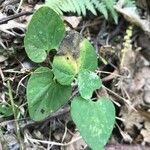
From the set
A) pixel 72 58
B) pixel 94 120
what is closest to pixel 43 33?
pixel 72 58

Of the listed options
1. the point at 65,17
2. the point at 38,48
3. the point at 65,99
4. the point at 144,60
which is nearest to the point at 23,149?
the point at 65,99

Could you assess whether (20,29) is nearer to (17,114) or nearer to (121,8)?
(17,114)

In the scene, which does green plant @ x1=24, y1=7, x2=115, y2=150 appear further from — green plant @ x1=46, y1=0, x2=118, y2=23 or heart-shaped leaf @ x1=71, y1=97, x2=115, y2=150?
green plant @ x1=46, y1=0, x2=118, y2=23

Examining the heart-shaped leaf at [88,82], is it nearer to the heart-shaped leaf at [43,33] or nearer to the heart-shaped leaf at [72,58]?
the heart-shaped leaf at [72,58]

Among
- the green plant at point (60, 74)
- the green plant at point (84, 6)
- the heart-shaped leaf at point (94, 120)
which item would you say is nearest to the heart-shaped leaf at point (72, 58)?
the green plant at point (60, 74)

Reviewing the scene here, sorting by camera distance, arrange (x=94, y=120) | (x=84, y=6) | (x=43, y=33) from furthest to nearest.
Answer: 1. (x=84, y=6)
2. (x=43, y=33)
3. (x=94, y=120)

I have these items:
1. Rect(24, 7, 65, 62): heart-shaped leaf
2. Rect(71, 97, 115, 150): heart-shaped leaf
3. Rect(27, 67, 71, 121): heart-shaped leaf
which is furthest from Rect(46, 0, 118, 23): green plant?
Rect(71, 97, 115, 150): heart-shaped leaf

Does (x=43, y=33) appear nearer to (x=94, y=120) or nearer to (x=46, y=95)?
(x=46, y=95)
